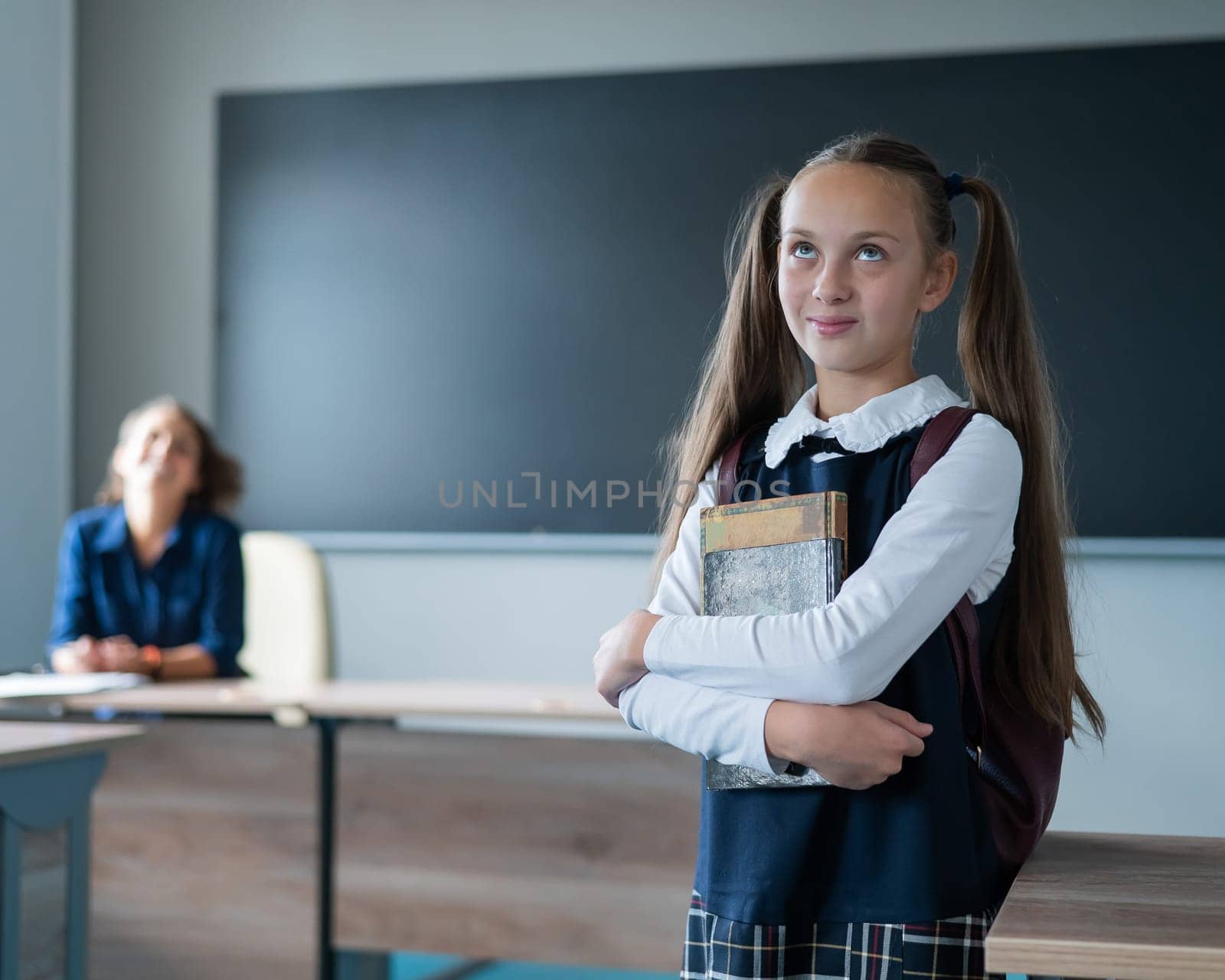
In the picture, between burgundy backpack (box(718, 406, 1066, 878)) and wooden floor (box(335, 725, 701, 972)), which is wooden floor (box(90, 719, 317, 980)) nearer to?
wooden floor (box(335, 725, 701, 972))

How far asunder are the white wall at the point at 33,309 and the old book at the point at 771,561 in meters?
3.60

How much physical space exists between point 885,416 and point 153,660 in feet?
7.78

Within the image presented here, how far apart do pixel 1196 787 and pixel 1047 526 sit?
113 inches

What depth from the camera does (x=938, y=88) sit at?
3758 millimetres

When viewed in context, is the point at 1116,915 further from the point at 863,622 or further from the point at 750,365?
the point at 750,365

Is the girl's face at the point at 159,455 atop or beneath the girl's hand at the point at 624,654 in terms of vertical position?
atop

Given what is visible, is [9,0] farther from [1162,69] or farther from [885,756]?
[885,756]

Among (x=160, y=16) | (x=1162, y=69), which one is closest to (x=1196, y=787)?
(x=1162, y=69)

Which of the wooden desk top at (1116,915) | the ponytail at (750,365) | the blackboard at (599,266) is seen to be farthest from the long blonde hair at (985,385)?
the blackboard at (599,266)

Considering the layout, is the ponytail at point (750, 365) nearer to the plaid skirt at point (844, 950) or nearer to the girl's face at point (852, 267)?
the girl's face at point (852, 267)

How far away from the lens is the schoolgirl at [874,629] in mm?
968

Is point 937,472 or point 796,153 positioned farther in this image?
point 796,153

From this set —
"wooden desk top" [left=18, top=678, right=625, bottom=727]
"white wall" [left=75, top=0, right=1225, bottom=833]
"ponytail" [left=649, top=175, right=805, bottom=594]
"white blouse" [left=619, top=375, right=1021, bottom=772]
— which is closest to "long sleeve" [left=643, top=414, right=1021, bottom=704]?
"white blouse" [left=619, top=375, right=1021, bottom=772]

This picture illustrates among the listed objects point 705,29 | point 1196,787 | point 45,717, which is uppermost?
point 705,29
